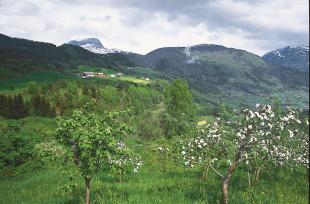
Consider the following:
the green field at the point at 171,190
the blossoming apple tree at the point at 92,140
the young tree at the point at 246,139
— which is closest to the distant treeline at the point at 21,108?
the green field at the point at 171,190

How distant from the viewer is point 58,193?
24047 mm

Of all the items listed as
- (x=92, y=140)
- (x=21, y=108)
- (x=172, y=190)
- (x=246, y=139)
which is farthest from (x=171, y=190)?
(x=21, y=108)

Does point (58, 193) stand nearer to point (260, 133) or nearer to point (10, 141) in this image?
point (260, 133)

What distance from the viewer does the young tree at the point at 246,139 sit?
17453 mm

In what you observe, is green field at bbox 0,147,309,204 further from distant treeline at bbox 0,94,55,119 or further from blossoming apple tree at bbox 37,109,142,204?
distant treeline at bbox 0,94,55,119

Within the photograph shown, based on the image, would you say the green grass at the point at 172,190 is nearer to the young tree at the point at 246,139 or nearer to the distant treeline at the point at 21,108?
the young tree at the point at 246,139

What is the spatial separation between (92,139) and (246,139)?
6838 mm

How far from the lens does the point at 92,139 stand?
18.0m

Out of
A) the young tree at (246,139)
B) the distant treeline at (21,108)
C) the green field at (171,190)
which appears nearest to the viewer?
the young tree at (246,139)

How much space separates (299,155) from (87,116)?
11.7 meters

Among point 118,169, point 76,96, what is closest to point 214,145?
point 118,169

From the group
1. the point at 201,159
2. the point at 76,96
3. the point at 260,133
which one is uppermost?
the point at 260,133

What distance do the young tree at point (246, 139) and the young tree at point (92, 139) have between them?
3312 millimetres

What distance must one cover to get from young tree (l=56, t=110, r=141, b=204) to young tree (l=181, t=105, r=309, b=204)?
331 cm
